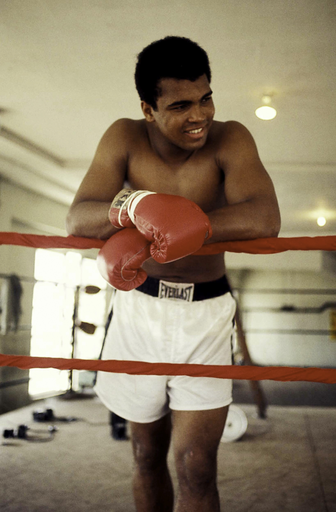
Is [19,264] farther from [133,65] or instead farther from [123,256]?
[123,256]

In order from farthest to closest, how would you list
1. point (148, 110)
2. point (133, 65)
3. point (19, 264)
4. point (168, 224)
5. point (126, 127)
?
1. point (19, 264)
2. point (133, 65)
3. point (126, 127)
4. point (148, 110)
5. point (168, 224)

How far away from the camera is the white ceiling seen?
2.44 metres

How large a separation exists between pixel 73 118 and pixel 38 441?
268 cm

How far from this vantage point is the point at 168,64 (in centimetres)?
112

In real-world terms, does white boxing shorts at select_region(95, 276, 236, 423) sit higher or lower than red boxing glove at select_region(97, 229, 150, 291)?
lower

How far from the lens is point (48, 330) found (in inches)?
232

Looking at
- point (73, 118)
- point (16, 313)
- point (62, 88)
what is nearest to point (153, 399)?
point (62, 88)

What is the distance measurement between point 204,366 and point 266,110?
2.93 meters

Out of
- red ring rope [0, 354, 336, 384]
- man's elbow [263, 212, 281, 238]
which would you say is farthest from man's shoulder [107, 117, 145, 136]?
red ring rope [0, 354, 336, 384]

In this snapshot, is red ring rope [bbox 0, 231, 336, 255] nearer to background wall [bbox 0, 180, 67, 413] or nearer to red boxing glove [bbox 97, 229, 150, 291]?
red boxing glove [bbox 97, 229, 150, 291]

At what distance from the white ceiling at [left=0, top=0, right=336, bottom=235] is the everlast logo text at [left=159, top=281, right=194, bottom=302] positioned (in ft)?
5.89

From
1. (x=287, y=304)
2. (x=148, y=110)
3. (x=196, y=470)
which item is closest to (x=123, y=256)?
(x=148, y=110)

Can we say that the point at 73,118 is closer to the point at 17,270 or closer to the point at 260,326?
the point at 17,270

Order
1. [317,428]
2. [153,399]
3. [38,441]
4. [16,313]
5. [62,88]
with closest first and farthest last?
[153,399]
[62,88]
[38,441]
[317,428]
[16,313]
